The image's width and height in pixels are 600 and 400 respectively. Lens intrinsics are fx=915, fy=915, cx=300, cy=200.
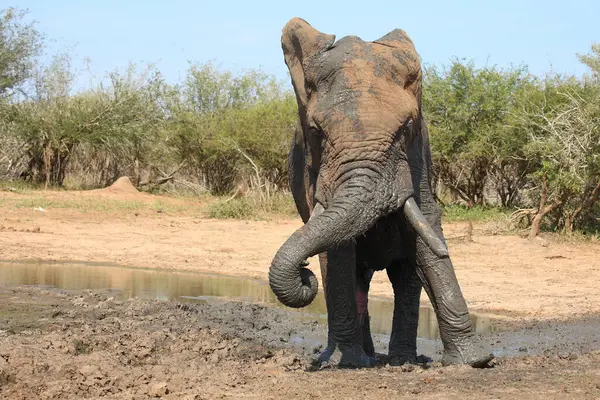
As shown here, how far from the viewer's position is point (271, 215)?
2192cm

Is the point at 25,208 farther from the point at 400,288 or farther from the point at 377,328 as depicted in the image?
the point at 400,288

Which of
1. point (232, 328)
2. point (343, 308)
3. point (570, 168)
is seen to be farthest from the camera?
point (570, 168)

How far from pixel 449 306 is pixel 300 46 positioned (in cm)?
222

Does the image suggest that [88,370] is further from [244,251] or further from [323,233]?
[244,251]

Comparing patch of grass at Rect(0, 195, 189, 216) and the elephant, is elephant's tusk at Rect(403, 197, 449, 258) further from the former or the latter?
patch of grass at Rect(0, 195, 189, 216)

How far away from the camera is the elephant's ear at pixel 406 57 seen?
6441 millimetres

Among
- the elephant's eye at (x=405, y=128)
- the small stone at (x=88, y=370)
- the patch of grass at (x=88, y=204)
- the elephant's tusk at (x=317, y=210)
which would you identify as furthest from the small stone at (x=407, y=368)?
the patch of grass at (x=88, y=204)

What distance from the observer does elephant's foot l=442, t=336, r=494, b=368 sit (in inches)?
259

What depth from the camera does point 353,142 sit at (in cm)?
597

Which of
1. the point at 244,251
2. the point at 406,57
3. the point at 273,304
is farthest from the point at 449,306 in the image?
the point at 244,251

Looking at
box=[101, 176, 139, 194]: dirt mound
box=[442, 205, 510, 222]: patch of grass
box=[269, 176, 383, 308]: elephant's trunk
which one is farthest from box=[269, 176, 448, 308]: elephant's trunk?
box=[101, 176, 139, 194]: dirt mound

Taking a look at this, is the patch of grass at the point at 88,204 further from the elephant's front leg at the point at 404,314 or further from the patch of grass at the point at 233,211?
the elephant's front leg at the point at 404,314

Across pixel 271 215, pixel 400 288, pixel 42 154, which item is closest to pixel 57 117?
pixel 42 154

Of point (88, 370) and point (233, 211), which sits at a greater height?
point (233, 211)
